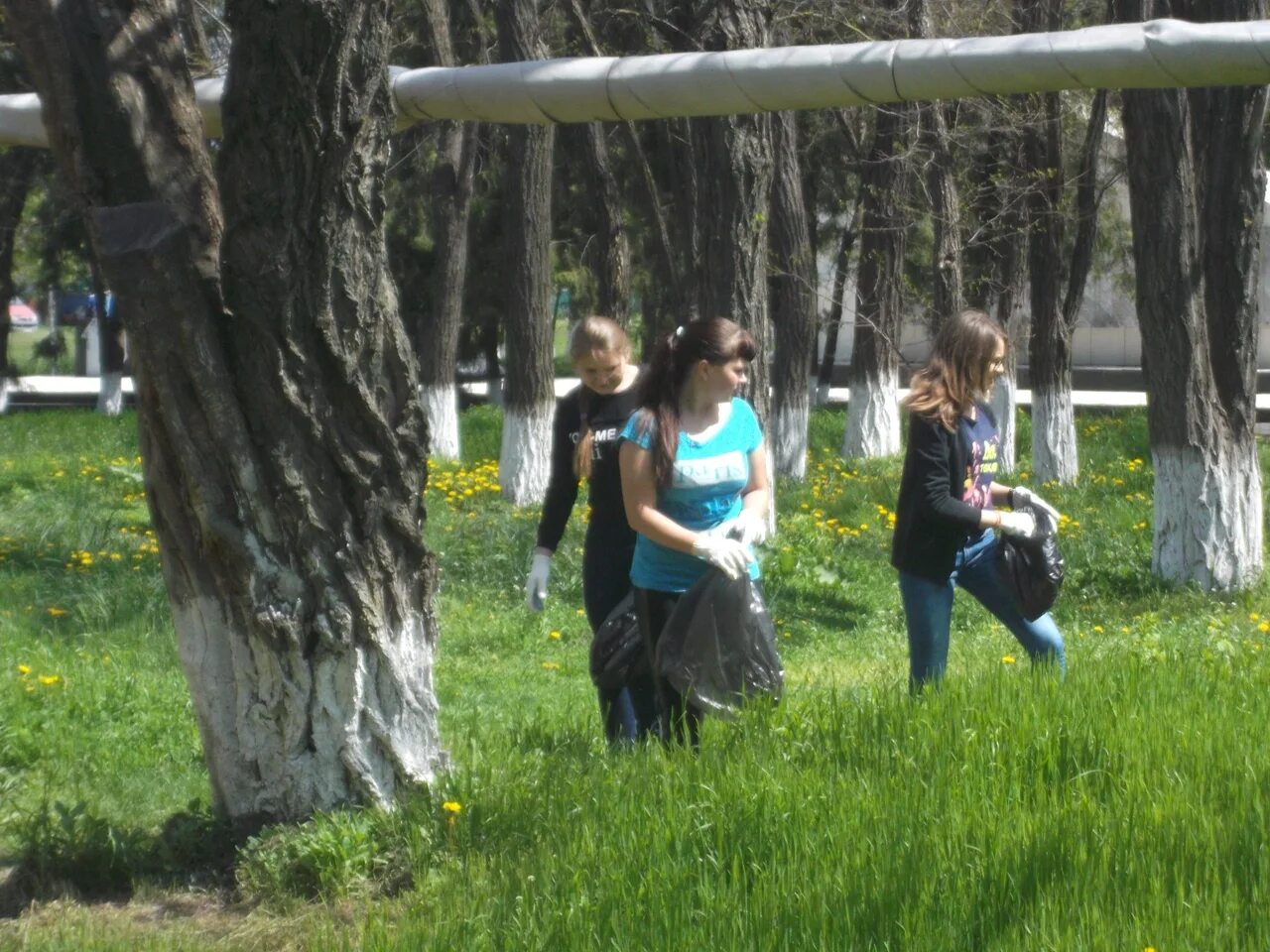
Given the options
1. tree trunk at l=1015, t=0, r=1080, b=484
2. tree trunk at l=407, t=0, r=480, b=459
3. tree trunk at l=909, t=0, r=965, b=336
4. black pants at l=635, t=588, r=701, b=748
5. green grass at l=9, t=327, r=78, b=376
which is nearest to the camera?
black pants at l=635, t=588, r=701, b=748

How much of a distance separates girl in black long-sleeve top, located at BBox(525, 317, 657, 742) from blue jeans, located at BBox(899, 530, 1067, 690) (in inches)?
37.6

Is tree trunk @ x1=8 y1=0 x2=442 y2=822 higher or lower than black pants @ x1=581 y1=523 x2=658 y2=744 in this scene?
higher

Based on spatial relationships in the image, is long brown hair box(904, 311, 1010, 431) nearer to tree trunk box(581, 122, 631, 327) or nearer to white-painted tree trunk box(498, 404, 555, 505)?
white-painted tree trunk box(498, 404, 555, 505)

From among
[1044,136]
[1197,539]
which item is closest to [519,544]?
[1197,539]

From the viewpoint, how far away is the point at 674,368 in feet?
Answer: 16.3

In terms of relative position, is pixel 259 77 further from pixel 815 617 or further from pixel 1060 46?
pixel 815 617

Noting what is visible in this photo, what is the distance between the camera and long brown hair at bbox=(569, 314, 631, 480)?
5.46 m

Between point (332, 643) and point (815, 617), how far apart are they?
19.3 ft

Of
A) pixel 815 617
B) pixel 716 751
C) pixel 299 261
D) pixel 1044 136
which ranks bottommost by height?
pixel 815 617

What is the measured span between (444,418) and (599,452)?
13.5m

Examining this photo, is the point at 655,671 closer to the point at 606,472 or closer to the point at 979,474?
the point at 606,472

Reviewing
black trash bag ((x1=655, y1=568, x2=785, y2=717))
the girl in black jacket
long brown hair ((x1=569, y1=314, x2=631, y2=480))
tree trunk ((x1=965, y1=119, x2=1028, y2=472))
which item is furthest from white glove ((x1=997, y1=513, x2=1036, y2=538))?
tree trunk ((x1=965, y1=119, x2=1028, y2=472))

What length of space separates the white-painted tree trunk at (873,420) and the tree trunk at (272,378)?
1642cm

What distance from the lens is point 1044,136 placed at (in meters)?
18.1
